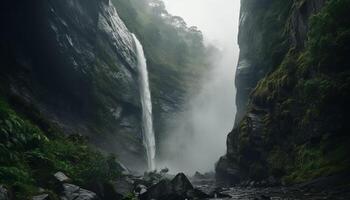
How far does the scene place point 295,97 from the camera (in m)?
37.2

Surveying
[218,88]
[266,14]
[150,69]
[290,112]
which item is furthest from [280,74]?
[218,88]

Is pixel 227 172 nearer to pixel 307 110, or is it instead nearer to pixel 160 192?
pixel 307 110

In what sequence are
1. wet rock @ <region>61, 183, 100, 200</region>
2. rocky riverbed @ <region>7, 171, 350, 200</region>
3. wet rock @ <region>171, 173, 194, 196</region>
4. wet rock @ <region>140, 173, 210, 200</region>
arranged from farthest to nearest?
wet rock @ <region>171, 173, 194, 196</region>
wet rock @ <region>140, 173, 210, 200</region>
rocky riverbed @ <region>7, 171, 350, 200</region>
wet rock @ <region>61, 183, 100, 200</region>

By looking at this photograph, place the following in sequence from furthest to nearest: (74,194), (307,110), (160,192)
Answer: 1. (307,110)
2. (160,192)
3. (74,194)

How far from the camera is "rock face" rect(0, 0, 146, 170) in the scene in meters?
39.0

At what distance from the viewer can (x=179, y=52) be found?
11631 cm

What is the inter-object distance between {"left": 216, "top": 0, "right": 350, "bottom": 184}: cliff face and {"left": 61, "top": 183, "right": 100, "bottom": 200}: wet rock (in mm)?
16058

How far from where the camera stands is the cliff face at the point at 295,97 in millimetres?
25859

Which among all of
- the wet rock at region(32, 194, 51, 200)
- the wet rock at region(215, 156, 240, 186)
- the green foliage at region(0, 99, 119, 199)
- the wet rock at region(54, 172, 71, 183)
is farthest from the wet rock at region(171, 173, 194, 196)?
the wet rock at region(215, 156, 240, 186)

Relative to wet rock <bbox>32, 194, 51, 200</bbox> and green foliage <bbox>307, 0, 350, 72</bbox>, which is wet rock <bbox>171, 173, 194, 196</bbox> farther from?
green foliage <bbox>307, 0, 350, 72</bbox>

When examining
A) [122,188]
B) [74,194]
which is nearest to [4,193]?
[74,194]

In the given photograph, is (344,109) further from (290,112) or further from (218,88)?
(218,88)

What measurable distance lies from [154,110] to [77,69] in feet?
126

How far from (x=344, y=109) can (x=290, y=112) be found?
1029cm
